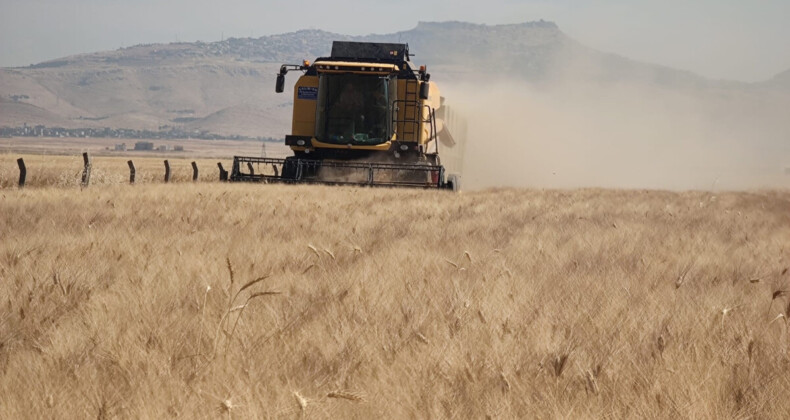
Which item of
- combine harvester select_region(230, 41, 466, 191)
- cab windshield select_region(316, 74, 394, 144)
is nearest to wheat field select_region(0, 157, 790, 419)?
combine harvester select_region(230, 41, 466, 191)

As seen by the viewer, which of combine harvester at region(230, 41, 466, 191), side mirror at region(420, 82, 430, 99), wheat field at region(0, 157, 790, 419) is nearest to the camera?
wheat field at region(0, 157, 790, 419)

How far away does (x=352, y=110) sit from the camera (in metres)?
26.4

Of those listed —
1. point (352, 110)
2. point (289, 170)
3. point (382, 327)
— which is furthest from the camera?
point (289, 170)

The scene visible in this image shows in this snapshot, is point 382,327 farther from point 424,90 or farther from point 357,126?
point 357,126

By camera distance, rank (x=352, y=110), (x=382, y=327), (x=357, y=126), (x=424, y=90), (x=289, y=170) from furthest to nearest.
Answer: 1. (x=289, y=170)
2. (x=357, y=126)
3. (x=352, y=110)
4. (x=424, y=90)
5. (x=382, y=327)

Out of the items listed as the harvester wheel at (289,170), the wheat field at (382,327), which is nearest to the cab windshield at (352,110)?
the harvester wheel at (289,170)

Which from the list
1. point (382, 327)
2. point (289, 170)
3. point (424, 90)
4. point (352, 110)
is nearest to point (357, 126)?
point (352, 110)

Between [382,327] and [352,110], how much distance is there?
21.8m

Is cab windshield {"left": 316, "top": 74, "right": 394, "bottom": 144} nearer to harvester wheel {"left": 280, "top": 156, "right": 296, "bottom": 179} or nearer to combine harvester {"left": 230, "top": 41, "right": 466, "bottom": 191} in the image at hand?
combine harvester {"left": 230, "top": 41, "right": 466, "bottom": 191}

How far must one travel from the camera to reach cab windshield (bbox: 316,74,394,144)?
2627 cm

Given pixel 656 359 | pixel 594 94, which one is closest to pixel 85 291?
pixel 656 359

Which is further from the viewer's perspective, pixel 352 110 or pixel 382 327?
pixel 352 110

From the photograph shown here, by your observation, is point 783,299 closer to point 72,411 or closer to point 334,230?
point 72,411

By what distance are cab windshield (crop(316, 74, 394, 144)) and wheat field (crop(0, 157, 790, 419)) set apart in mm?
16040
